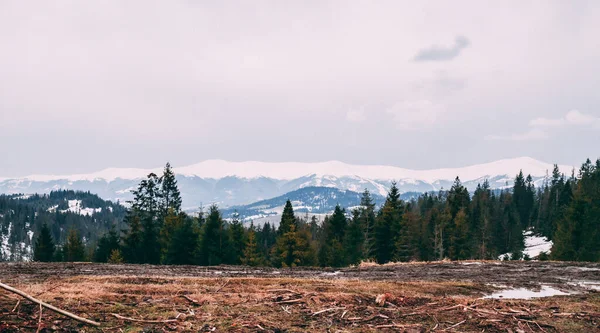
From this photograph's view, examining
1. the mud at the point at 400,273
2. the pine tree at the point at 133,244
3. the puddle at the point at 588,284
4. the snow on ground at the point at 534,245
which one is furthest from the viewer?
the snow on ground at the point at 534,245

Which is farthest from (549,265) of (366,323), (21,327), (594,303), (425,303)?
(21,327)

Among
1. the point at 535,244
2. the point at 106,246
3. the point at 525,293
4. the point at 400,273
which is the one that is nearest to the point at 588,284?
the point at 525,293

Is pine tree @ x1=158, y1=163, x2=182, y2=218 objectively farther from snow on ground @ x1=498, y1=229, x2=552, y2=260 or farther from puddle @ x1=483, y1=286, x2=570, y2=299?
snow on ground @ x1=498, y1=229, x2=552, y2=260

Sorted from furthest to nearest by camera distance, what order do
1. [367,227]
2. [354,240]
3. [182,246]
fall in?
[354,240] → [367,227] → [182,246]

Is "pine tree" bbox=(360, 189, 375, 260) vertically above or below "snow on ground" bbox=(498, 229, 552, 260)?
above

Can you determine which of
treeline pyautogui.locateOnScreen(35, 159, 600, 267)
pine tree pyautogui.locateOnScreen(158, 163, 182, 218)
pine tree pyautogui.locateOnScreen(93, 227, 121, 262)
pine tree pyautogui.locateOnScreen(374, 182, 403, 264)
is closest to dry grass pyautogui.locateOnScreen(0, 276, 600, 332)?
treeline pyautogui.locateOnScreen(35, 159, 600, 267)

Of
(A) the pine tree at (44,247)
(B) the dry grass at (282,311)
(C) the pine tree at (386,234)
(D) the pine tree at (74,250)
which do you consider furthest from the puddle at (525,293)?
(A) the pine tree at (44,247)

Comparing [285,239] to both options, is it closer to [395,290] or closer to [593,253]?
[395,290]

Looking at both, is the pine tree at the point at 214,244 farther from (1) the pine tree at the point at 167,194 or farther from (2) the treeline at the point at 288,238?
(1) the pine tree at the point at 167,194

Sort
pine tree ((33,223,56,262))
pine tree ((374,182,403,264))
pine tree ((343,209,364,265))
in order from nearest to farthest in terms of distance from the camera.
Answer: pine tree ((374,182,403,264)) → pine tree ((33,223,56,262)) → pine tree ((343,209,364,265))

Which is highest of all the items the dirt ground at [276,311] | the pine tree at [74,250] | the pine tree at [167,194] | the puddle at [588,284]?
the pine tree at [167,194]

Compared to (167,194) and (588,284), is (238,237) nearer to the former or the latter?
(167,194)

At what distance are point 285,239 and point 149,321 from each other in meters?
40.8

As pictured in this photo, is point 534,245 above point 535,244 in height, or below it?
below
